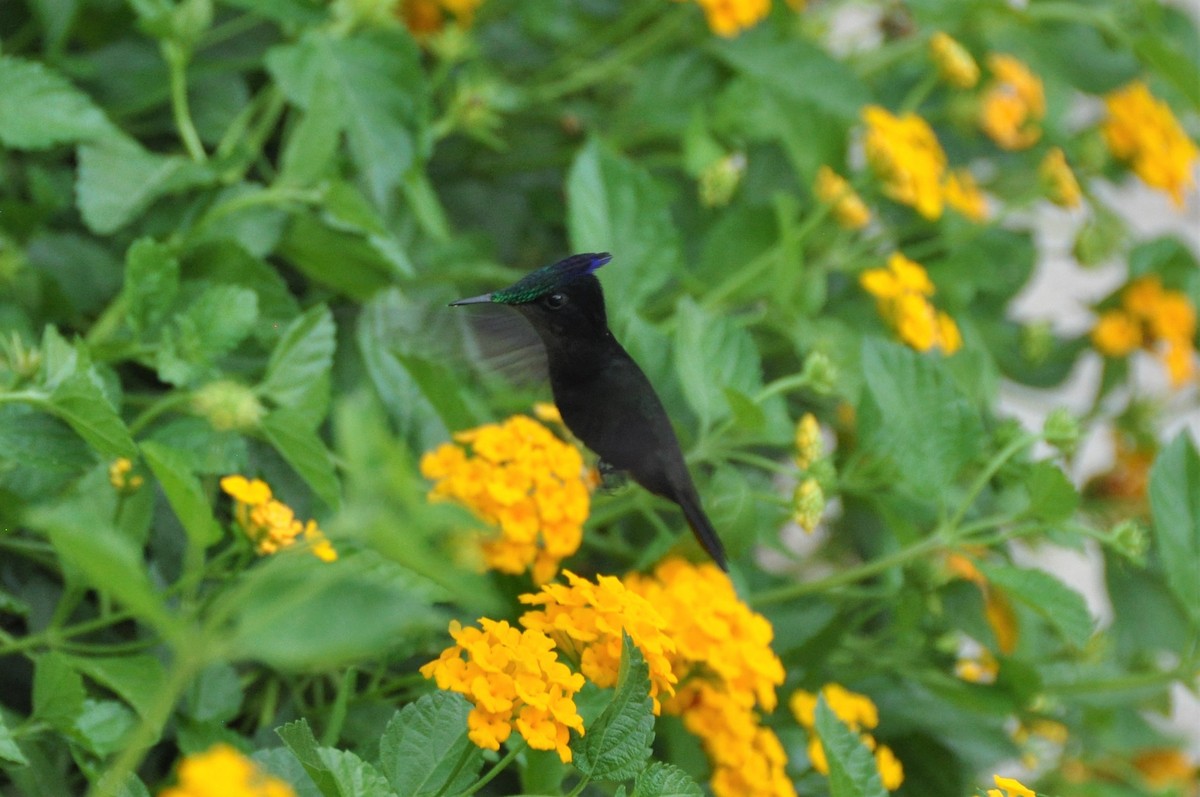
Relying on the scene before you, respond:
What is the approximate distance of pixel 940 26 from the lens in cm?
115

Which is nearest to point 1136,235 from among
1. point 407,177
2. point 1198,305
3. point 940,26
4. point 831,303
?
point 1198,305

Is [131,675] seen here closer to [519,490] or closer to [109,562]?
[519,490]

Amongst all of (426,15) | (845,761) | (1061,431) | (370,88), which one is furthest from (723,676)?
(426,15)

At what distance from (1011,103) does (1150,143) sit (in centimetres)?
12

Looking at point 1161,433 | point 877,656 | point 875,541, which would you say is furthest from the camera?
point 1161,433

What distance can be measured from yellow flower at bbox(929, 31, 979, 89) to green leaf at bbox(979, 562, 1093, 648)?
49 centimetres

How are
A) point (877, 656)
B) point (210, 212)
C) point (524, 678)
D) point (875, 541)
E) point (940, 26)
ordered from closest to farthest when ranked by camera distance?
point (524, 678) → point (210, 212) → point (877, 656) → point (875, 541) → point (940, 26)

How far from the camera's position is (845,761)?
599 mm

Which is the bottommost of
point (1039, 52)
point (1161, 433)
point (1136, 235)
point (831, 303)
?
point (1161, 433)

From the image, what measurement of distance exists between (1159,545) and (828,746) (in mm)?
302

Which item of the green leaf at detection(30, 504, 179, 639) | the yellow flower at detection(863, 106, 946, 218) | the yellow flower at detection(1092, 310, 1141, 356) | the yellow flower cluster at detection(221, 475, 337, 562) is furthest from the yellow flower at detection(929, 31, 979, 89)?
the green leaf at detection(30, 504, 179, 639)

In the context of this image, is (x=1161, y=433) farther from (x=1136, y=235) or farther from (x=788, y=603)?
(x=788, y=603)

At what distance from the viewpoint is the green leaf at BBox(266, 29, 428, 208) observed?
815 mm

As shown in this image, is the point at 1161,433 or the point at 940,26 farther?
the point at 1161,433
